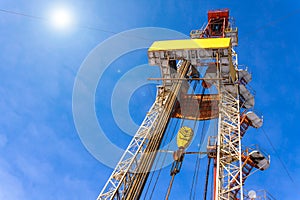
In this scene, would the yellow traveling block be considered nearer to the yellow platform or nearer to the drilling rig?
the drilling rig

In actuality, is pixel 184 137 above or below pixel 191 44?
below

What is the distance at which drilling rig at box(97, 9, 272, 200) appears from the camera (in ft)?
42.4

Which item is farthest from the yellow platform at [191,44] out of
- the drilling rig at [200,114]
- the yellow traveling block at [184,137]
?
the yellow traveling block at [184,137]

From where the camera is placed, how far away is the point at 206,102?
18828 millimetres

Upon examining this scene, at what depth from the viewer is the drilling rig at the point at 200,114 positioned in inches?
509

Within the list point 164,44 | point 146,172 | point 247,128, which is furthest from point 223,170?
point 164,44

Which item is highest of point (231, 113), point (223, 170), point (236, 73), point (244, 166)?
point (236, 73)

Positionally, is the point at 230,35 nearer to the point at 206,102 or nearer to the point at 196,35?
the point at 196,35

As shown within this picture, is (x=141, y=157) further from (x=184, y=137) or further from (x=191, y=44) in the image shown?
(x=191, y=44)

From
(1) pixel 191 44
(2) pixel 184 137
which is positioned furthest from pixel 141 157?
(1) pixel 191 44

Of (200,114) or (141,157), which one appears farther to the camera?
(200,114)

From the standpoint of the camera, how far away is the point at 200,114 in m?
18.4

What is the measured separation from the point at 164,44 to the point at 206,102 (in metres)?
4.05

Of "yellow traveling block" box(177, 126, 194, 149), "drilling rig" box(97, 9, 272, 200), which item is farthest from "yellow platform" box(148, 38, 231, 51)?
"yellow traveling block" box(177, 126, 194, 149)
